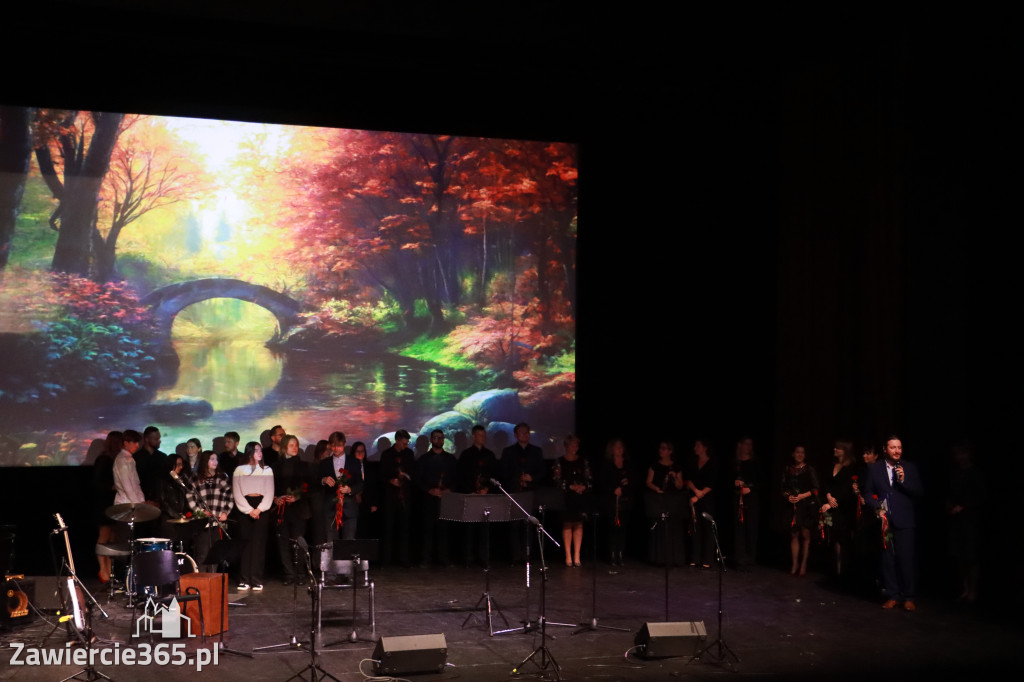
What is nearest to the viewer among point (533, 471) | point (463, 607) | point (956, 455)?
point (463, 607)

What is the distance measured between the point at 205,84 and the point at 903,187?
798 centimetres

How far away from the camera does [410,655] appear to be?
7625mm

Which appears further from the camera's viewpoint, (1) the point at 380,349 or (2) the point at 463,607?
(1) the point at 380,349

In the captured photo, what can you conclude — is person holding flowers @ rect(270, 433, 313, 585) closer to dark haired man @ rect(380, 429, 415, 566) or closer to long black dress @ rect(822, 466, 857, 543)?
dark haired man @ rect(380, 429, 415, 566)

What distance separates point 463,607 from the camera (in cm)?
1005

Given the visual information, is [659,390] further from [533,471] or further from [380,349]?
[380,349]

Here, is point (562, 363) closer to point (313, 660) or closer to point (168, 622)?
point (168, 622)

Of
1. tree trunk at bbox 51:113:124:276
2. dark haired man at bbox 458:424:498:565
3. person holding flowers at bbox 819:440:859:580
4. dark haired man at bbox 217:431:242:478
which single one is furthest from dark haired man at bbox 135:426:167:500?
person holding flowers at bbox 819:440:859:580

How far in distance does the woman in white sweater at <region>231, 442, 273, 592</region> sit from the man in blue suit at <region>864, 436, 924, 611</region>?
6043mm

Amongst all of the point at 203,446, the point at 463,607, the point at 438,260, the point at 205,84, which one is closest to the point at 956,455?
the point at 463,607

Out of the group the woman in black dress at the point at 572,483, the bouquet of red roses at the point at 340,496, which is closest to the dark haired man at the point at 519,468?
the woman in black dress at the point at 572,483

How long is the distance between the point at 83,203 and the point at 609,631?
7315mm

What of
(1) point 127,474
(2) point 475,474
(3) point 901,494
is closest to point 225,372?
(1) point 127,474

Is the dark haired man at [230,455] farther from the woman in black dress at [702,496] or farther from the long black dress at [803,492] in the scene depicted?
the long black dress at [803,492]
